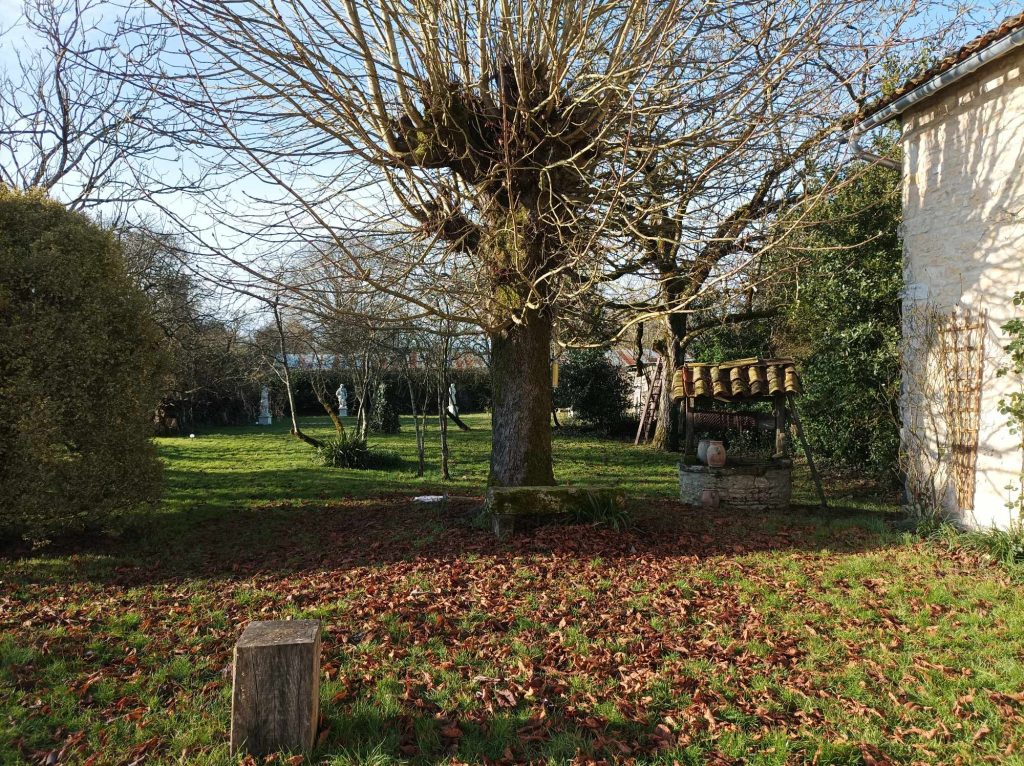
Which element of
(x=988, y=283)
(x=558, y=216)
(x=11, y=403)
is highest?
(x=558, y=216)

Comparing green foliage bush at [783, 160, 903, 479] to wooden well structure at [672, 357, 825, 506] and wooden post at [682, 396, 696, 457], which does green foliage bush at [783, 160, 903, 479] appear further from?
wooden post at [682, 396, 696, 457]

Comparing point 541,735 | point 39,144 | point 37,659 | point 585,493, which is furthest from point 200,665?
point 39,144

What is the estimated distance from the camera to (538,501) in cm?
704

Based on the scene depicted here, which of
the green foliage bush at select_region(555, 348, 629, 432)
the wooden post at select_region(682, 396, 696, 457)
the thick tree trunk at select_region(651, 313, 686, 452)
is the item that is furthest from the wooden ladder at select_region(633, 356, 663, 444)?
the wooden post at select_region(682, 396, 696, 457)

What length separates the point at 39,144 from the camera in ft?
33.0

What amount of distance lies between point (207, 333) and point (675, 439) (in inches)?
501

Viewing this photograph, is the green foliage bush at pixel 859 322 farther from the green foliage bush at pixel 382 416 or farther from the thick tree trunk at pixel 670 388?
the green foliage bush at pixel 382 416

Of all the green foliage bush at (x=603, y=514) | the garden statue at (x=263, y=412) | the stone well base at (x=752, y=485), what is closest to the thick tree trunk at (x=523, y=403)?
the green foliage bush at (x=603, y=514)

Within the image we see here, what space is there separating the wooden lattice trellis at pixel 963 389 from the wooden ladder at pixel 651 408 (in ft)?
34.9

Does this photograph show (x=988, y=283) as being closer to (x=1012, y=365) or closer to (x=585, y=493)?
(x=1012, y=365)

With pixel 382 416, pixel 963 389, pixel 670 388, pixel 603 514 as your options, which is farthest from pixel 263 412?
pixel 963 389

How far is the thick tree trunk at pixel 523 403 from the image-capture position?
300 inches

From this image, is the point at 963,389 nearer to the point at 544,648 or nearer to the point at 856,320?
the point at 856,320

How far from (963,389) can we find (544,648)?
577 centimetres
